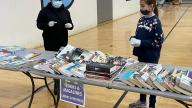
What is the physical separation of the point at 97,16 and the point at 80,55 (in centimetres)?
685

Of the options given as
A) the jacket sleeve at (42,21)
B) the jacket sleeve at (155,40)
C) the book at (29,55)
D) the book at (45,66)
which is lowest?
the book at (45,66)

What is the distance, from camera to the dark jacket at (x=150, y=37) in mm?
3027

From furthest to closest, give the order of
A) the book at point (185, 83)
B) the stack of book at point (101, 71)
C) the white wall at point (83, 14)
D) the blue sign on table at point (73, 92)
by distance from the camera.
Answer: the white wall at point (83, 14)
the blue sign on table at point (73, 92)
the stack of book at point (101, 71)
the book at point (185, 83)

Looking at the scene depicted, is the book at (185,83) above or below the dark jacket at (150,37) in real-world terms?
below

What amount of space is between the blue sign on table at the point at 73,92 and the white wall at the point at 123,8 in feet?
27.4

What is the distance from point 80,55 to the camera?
2.88 m

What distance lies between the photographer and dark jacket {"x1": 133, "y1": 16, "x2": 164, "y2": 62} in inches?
119

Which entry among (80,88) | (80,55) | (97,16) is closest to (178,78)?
(80,88)

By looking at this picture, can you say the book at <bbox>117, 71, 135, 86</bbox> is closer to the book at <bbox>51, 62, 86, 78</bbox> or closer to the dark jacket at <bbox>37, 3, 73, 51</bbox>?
the book at <bbox>51, 62, 86, 78</bbox>

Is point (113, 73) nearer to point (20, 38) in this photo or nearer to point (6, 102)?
point (6, 102)

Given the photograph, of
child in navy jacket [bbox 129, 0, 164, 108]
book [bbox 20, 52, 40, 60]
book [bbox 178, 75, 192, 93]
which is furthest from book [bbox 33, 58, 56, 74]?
book [bbox 178, 75, 192, 93]

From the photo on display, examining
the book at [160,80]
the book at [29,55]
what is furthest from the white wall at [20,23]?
the book at [160,80]

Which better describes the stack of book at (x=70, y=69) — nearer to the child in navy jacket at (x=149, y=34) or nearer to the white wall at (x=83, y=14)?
the child in navy jacket at (x=149, y=34)

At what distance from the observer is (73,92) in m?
2.64
